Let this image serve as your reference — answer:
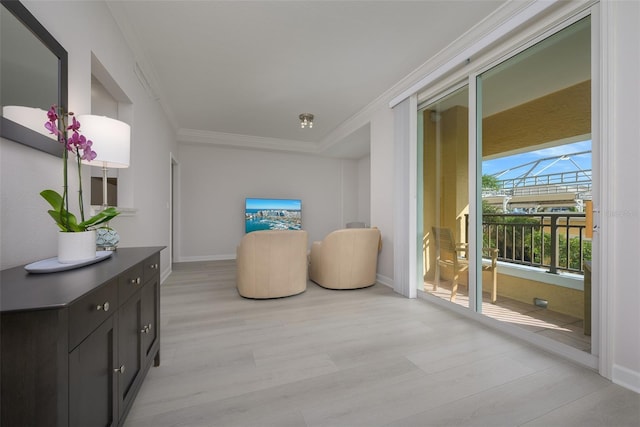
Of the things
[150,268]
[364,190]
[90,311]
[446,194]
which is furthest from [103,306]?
[364,190]

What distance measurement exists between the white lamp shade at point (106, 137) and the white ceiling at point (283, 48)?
137 centimetres

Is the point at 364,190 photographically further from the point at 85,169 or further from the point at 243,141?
the point at 85,169

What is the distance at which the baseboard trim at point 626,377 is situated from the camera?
1486 mm

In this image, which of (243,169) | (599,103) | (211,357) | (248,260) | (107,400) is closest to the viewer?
(107,400)

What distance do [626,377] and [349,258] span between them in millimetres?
2423

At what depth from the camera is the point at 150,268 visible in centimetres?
157

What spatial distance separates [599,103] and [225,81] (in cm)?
353

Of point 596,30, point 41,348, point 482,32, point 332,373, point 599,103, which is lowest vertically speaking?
point 332,373

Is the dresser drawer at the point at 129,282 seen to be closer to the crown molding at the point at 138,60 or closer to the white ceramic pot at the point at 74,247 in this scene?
the white ceramic pot at the point at 74,247

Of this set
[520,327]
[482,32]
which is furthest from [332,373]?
[482,32]

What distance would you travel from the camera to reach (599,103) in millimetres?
1651

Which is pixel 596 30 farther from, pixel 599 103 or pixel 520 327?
pixel 520 327

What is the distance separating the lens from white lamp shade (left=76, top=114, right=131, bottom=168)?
1.39 meters

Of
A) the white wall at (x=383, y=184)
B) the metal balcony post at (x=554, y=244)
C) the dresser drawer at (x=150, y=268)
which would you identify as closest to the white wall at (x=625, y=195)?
the metal balcony post at (x=554, y=244)
